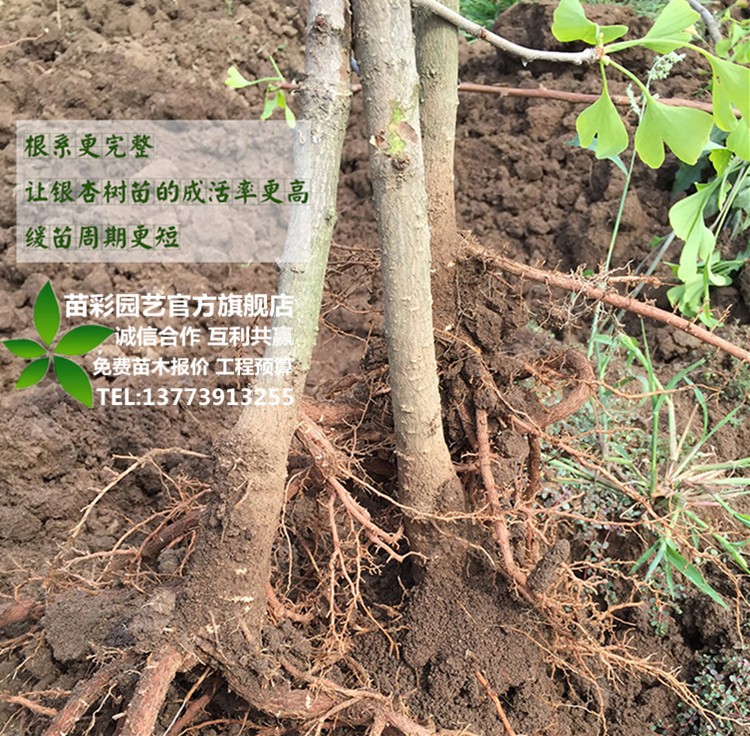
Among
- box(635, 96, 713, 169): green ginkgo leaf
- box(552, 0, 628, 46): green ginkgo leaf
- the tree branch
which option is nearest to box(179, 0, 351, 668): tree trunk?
the tree branch

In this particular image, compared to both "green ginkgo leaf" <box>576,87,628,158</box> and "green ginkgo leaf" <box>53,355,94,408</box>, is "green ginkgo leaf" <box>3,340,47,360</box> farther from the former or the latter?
"green ginkgo leaf" <box>576,87,628,158</box>

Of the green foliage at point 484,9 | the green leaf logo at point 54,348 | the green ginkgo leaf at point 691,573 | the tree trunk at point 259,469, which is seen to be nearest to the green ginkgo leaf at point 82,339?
the green leaf logo at point 54,348

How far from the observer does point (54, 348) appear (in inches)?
78.5

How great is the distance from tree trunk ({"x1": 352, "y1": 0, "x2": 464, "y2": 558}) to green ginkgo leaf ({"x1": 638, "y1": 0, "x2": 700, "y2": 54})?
1.12 ft

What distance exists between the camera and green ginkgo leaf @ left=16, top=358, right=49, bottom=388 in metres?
1.93

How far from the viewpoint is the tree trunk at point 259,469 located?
1104 millimetres

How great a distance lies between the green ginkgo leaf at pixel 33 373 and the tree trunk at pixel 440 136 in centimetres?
111

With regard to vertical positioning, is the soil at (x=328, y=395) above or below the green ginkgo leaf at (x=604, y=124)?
below

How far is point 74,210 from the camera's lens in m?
2.31

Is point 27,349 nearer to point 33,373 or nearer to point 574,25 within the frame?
point 33,373

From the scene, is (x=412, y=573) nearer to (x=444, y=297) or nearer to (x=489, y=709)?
(x=489, y=709)

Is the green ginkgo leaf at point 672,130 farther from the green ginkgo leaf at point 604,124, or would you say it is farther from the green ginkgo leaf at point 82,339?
the green ginkgo leaf at point 82,339

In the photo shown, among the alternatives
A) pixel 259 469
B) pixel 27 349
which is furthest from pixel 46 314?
pixel 259 469

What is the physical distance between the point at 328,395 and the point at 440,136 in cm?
52
